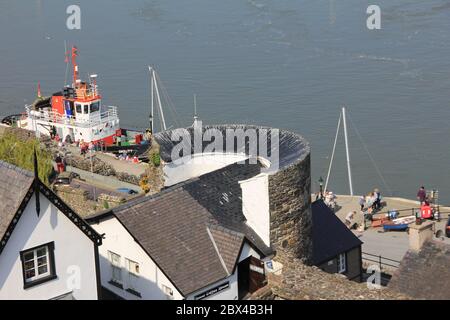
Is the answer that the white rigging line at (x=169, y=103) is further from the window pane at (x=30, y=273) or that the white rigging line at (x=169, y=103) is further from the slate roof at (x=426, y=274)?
the window pane at (x=30, y=273)

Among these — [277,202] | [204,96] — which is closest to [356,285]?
[277,202]

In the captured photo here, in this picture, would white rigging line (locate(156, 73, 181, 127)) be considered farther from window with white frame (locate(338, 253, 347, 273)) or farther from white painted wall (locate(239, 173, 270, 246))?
white painted wall (locate(239, 173, 270, 246))

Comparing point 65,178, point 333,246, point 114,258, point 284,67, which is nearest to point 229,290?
point 114,258

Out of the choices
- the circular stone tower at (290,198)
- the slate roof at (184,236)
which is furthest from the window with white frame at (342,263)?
the slate roof at (184,236)

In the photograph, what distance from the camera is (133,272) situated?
67.3ft

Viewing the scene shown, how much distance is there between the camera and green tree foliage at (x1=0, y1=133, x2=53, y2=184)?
32938mm

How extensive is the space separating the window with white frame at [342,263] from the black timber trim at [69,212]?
11.0 meters

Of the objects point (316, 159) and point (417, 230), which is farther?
point (316, 159)

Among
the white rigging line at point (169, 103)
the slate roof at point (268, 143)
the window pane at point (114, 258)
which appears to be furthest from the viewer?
the white rigging line at point (169, 103)

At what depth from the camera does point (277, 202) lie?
22.8 m

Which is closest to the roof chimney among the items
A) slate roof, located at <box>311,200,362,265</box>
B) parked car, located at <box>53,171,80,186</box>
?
slate roof, located at <box>311,200,362,265</box>

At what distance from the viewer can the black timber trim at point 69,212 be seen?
17.2 m
